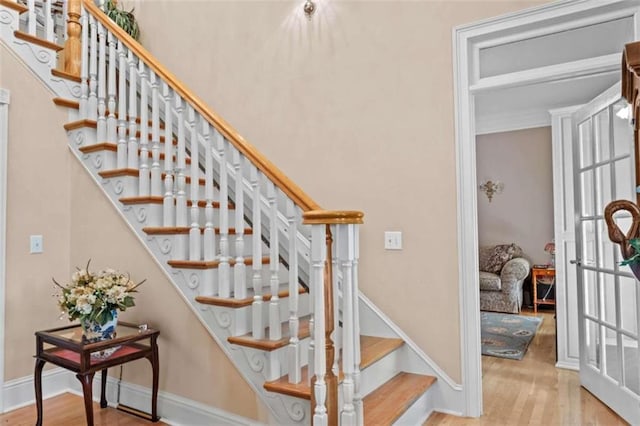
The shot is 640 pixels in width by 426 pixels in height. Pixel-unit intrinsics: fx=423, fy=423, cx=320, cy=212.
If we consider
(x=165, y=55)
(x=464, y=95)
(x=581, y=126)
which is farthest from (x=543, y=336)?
(x=165, y=55)

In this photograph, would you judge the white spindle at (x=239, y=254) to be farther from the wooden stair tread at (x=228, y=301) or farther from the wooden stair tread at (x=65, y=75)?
the wooden stair tread at (x=65, y=75)

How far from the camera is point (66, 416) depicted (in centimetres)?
272

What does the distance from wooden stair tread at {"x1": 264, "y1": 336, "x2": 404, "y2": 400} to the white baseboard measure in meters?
0.34

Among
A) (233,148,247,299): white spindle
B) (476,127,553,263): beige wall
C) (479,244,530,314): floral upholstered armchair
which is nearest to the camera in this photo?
(233,148,247,299): white spindle

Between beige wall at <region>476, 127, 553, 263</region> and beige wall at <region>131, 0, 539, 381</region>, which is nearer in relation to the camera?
beige wall at <region>131, 0, 539, 381</region>

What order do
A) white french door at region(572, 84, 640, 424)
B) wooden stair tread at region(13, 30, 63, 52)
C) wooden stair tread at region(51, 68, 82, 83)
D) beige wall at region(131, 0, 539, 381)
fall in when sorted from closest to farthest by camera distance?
white french door at region(572, 84, 640, 424), beige wall at region(131, 0, 539, 381), wooden stair tread at region(13, 30, 63, 52), wooden stair tread at region(51, 68, 82, 83)

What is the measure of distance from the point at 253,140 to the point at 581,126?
2.52 metres

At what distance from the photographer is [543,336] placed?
461 centimetres

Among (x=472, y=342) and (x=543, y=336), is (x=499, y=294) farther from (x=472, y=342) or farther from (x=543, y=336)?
(x=472, y=342)

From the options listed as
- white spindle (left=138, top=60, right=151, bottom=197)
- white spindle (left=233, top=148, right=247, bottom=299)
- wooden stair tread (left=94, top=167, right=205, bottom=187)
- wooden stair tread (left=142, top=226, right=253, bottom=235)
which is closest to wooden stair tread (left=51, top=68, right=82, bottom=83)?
wooden stair tread (left=94, top=167, right=205, bottom=187)

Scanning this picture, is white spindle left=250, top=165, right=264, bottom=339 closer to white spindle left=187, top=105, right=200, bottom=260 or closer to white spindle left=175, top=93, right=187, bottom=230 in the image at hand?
white spindle left=187, top=105, right=200, bottom=260

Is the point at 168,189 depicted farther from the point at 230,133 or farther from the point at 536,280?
the point at 536,280

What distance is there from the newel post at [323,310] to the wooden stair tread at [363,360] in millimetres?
108

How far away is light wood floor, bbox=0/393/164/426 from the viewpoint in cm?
262
